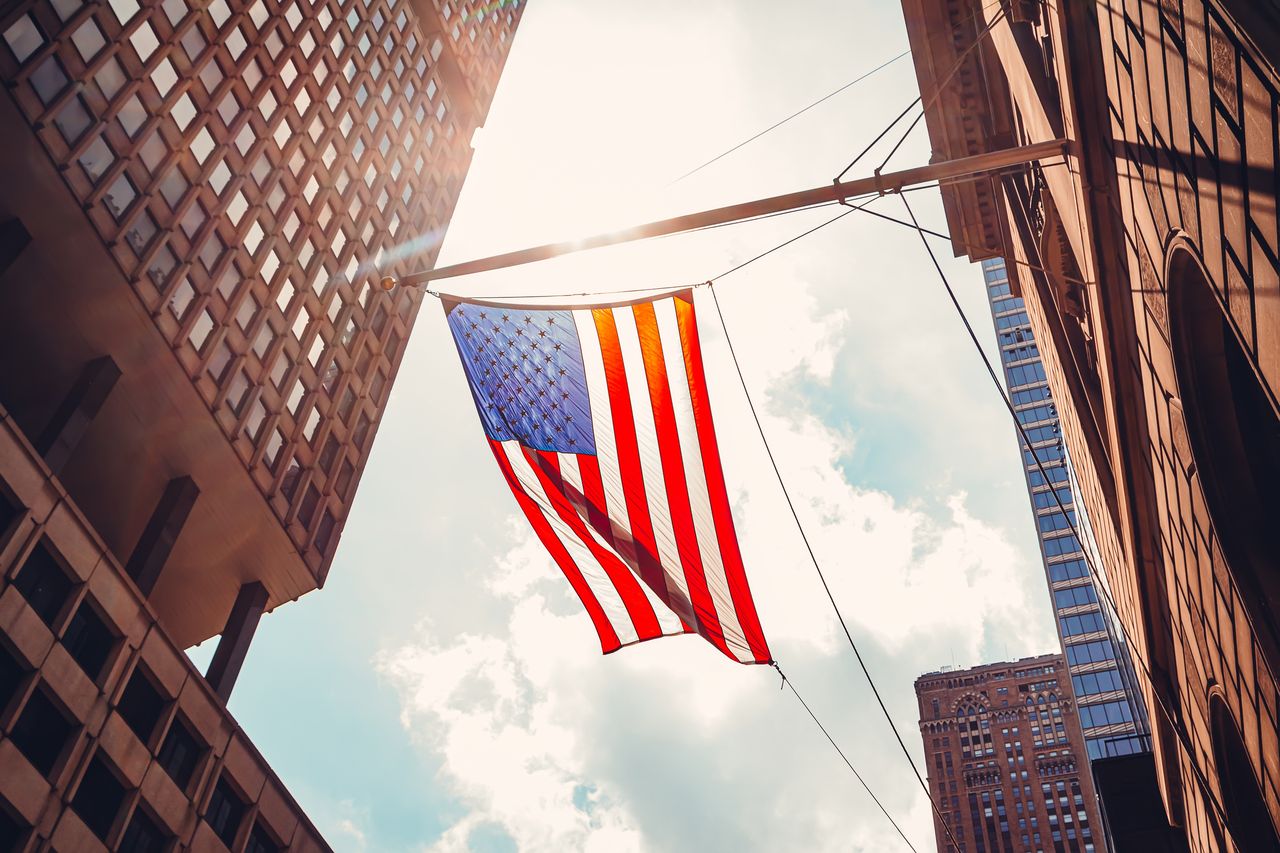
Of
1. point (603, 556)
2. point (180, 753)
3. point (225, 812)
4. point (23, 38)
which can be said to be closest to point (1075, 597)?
point (225, 812)

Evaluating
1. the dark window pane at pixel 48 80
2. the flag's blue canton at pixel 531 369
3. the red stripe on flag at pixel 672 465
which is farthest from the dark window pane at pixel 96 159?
the red stripe on flag at pixel 672 465

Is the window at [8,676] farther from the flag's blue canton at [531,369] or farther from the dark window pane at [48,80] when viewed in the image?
the flag's blue canton at [531,369]

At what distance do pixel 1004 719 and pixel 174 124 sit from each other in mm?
127101

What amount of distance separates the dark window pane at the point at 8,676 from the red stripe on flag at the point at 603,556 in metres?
16.7

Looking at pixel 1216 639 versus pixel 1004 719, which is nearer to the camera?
pixel 1216 639

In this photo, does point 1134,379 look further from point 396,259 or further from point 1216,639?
point 396,259

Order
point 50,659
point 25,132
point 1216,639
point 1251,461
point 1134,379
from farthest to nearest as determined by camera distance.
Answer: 1. point 25,132
2. point 50,659
3. point 1134,379
4. point 1216,639
5. point 1251,461

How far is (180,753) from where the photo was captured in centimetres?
2755

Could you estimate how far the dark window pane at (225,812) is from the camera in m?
28.5

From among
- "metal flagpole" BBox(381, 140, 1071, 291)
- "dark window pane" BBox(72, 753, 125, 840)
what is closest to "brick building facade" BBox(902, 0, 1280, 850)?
"metal flagpole" BBox(381, 140, 1071, 291)

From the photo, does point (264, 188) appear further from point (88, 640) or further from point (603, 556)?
point (603, 556)

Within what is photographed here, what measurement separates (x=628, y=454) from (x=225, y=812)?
77.1ft

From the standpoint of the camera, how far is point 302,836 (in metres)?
33.2

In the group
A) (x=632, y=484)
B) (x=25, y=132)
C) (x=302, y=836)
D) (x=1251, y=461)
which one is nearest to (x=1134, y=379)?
(x=1251, y=461)
